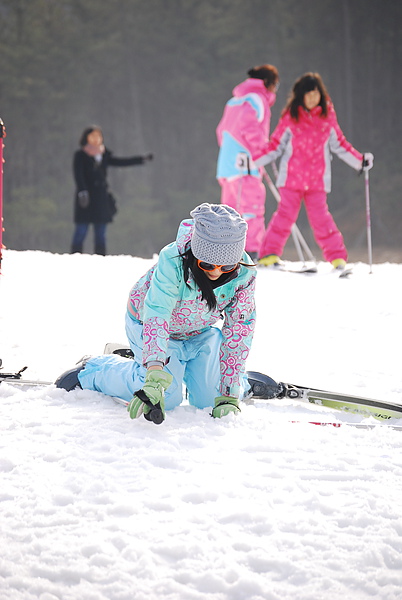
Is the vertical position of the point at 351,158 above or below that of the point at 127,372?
above

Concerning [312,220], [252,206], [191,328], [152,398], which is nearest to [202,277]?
[191,328]

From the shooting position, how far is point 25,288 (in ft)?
15.9

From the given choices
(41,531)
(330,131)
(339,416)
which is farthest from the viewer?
(330,131)

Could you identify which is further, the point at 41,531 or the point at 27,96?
the point at 27,96

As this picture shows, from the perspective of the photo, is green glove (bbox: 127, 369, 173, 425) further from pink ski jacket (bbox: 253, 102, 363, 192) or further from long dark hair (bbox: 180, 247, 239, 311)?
pink ski jacket (bbox: 253, 102, 363, 192)

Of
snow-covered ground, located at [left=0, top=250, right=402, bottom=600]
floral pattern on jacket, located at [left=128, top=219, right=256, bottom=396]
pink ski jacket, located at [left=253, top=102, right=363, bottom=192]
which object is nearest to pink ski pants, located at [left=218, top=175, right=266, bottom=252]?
pink ski jacket, located at [left=253, top=102, right=363, bottom=192]

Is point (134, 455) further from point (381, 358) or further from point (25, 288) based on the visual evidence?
point (25, 288)

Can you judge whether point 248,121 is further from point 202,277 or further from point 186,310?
point 202,277

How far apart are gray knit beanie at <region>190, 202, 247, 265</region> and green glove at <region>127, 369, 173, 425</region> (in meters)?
0.41

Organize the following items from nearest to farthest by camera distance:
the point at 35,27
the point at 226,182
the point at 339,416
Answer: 1. the point at 339,416
2. the point at 226,182
3. the point at 35,27

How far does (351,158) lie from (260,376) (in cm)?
357

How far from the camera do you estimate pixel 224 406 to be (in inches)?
102

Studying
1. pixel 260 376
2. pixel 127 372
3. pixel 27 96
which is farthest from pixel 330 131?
pixel 27 96

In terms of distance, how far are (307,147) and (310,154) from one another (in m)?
0.06
